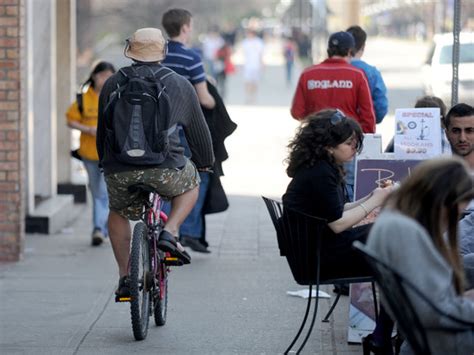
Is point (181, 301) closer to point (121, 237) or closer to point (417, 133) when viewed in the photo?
point (121, 237)

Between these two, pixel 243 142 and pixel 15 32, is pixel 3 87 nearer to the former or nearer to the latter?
pixel 15 32

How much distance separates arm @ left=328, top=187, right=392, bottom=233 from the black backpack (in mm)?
1193

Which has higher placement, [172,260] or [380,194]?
[380,194]

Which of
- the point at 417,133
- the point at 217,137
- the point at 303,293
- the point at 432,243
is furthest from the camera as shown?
the point at 217,137

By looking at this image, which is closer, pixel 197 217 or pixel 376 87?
pixel 376 87

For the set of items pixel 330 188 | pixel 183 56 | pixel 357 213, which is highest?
pixel 183 56

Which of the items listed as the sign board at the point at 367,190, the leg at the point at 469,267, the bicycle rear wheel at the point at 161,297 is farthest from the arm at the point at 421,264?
the bicycle rear wheel at the point at 161,297

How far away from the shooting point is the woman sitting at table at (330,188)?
5.77 m

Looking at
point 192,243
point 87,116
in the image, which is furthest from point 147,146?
point 87,116

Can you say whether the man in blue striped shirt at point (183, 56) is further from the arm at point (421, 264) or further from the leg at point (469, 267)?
the arm at point (421, 264)

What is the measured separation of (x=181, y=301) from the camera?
25.5 ft

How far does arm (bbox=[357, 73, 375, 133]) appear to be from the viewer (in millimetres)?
8609

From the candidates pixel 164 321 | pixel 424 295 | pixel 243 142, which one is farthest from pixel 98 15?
pixel 424 295

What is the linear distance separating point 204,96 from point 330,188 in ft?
10.7
